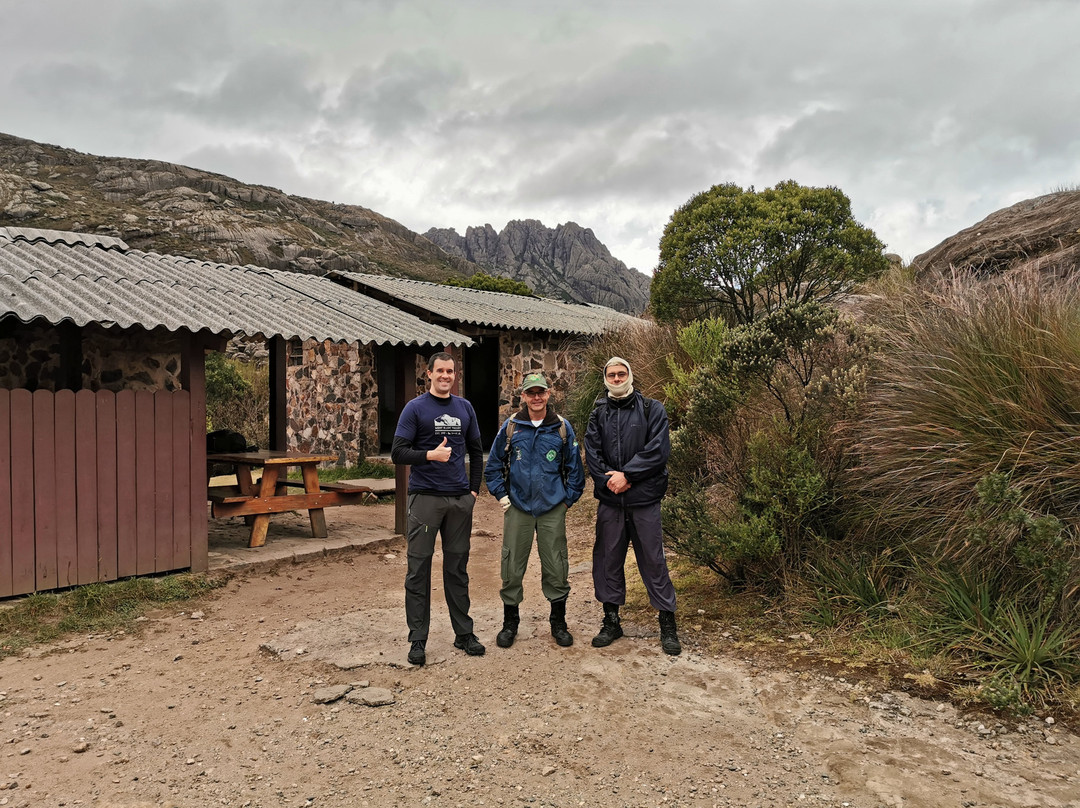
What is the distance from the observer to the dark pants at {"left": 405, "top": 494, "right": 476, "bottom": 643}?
422cm

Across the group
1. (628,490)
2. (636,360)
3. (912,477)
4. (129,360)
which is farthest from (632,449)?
(636,360)

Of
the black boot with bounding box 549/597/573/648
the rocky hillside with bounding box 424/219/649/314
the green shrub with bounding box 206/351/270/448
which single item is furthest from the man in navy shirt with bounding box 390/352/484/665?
the rocky hillside with bounding box 424/219/649/314

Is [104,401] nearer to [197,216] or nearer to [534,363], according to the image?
[534,363]

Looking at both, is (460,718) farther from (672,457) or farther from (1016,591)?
(1016,591)

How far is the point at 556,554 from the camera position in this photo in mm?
4410

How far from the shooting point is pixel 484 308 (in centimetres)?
1413

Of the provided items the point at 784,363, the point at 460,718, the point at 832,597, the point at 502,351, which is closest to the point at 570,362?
the point at 502,351

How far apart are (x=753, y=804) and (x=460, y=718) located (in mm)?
1391

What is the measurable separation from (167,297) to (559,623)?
14.8 ft

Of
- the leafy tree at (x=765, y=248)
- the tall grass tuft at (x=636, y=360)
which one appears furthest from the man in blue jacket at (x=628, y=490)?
the leafy tree at (x=765, y=248)

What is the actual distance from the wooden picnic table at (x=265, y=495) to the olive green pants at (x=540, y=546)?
3.59m

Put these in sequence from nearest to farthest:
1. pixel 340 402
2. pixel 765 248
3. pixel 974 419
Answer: pixel 974 419 → pixel 765 248 → pixel 340 402

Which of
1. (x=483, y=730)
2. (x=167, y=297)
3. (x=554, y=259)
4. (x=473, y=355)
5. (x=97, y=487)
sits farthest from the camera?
(x=554, y=259)

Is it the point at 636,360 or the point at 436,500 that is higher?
the point at 636,360
